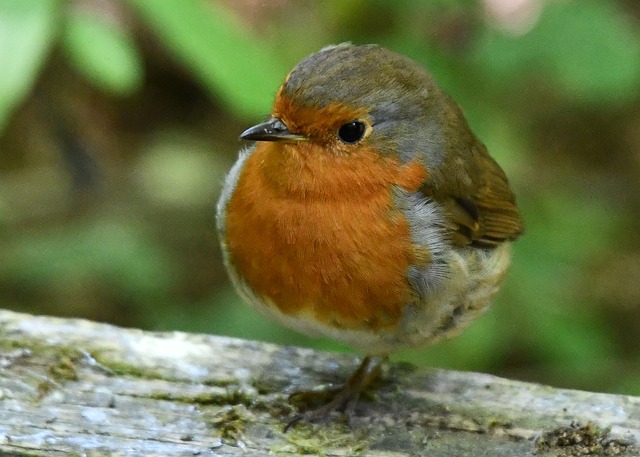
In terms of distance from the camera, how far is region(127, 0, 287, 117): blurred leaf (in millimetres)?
3027

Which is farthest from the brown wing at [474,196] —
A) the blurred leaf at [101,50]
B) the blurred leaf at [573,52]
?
the blurred leaf at [101,50]

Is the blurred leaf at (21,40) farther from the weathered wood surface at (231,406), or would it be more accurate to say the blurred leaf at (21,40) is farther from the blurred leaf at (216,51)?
the weathered wood surface at (231,406)

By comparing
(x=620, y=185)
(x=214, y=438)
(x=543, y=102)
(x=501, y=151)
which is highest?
(x=543, y=102)

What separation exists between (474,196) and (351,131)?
2.43 ft

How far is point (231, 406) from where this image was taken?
9.30ft

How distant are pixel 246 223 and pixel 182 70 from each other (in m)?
4.11

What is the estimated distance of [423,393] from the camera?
10.0ft

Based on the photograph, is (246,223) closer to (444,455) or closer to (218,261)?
(444,455)

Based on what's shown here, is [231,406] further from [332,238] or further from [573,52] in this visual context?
[573,52]

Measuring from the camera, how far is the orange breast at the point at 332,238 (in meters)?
2.81

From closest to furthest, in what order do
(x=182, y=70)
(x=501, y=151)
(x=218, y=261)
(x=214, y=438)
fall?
(x=214, y=438), (x=501, y=151), (x=218, y=261), (x=182, y=70)

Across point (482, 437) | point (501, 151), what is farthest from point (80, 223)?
point (482, 437)

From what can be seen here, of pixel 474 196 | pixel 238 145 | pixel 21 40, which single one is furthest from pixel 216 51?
pixel 238 145

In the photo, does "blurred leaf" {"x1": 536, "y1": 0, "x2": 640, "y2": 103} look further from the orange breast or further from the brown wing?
the orange breast
